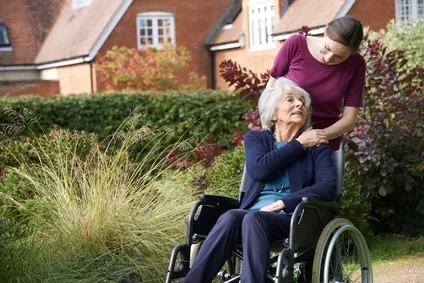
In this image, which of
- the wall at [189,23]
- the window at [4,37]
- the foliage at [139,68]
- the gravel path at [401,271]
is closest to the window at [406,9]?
the foliage at [139,68]

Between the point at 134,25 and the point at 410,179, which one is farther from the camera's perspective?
the point at 134,25

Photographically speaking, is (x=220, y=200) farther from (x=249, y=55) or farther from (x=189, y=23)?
(x=189, y=23)

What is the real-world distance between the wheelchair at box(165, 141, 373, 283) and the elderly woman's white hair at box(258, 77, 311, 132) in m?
0.36

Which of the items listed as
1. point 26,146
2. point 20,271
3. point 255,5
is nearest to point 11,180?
point 26,146

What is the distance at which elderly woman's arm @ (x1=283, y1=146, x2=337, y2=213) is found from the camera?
6.10 metres

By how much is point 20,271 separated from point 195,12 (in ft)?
93.2

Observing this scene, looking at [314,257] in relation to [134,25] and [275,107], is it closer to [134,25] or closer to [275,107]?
[275,107]

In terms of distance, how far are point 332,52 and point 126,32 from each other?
1067 inches

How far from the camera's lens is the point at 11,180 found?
1017cm

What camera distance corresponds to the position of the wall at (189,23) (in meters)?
33.4

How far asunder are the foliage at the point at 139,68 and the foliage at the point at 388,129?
811 inches

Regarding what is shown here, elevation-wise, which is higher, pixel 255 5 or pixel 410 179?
pixel 255 5

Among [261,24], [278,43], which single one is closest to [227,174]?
[278,43]

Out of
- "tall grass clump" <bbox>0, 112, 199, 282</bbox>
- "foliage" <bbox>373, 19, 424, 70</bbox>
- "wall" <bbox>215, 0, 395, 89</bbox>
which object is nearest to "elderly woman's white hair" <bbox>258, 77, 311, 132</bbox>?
"tall grass clump" <bbox>0, 112, 199, 282</bbox>
